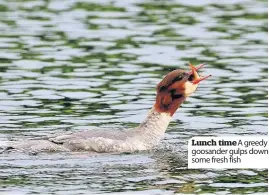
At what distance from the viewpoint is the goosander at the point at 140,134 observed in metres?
19.0

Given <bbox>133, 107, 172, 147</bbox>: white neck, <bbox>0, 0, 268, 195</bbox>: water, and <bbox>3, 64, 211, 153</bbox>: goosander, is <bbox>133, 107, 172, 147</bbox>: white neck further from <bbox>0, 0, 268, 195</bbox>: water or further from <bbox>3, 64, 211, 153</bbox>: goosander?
<bbox>0, 0, 268, 195</bbox>: water

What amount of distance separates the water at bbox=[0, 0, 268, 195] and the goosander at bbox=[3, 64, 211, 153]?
202mm

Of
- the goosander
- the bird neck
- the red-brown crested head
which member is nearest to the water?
the goosander

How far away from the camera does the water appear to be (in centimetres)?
1761

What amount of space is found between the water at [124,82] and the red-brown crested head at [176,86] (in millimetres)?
771

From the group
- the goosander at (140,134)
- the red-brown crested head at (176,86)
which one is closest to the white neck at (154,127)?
the goosander at (140,134)

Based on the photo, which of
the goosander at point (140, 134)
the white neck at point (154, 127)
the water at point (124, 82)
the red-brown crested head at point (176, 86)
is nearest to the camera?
the water at point (124, 82)

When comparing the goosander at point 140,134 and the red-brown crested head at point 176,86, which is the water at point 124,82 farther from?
the red-brown crested head at point 176,86

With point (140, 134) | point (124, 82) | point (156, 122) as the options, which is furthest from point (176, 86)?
point (124, 82)

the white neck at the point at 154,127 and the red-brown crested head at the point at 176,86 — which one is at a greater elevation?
the red-brown crested head at the point at 176,86

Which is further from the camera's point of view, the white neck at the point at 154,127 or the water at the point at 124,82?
the white neck at the point at 154,127

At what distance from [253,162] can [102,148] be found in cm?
233

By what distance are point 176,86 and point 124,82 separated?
5.64 m

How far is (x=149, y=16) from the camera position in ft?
107
